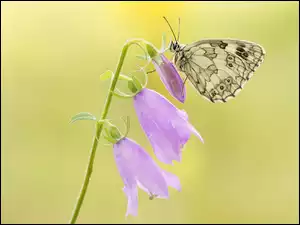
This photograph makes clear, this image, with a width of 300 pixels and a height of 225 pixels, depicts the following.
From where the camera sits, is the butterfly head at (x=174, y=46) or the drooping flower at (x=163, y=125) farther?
the butterfly head at (x=174, y=46)

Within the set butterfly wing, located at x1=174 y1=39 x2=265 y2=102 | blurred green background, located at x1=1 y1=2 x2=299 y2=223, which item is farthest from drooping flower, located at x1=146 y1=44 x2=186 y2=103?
blurred green background, located at x1=1 y1=2 x2=299 y2=223

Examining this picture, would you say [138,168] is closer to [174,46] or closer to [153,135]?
[153,135]


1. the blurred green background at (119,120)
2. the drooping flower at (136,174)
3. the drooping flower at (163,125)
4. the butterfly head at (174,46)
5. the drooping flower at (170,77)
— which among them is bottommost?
the blurred green background at (119,120)

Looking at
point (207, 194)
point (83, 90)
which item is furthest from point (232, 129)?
point (83, 90)

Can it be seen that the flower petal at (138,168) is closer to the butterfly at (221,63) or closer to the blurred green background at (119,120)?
the butterfly at (221,63)

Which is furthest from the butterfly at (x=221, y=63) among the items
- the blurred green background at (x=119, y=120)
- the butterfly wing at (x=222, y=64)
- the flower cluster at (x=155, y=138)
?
the blurred green background at (x=119, y=120)

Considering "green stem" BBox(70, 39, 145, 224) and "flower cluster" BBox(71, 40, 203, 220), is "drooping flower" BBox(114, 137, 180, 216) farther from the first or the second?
"green stem" BBox(70, 39, 145, 224)
